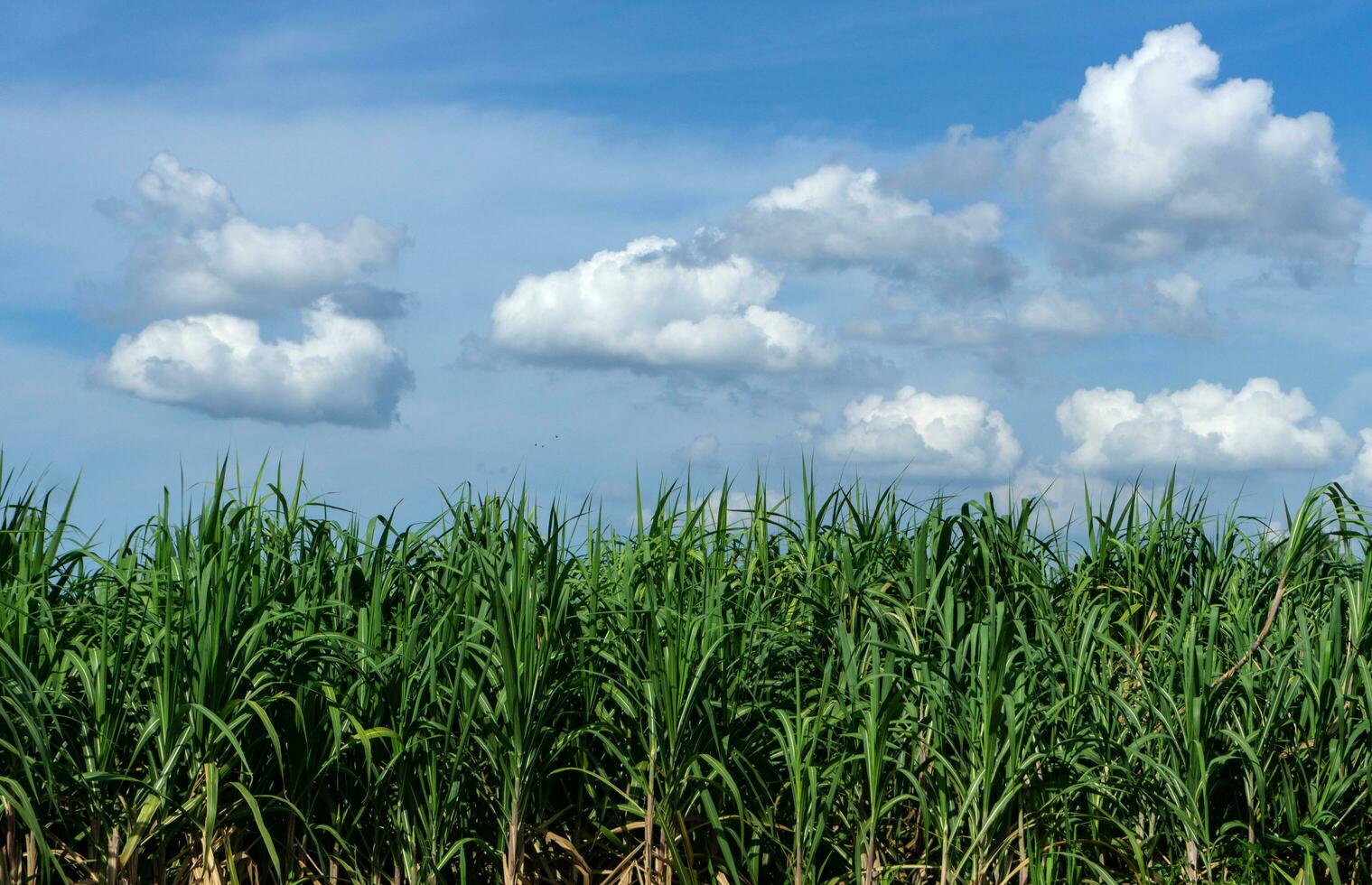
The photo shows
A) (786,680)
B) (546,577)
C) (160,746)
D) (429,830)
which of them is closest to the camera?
(160,746)

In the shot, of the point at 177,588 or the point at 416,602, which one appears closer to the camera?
the point at 177,588

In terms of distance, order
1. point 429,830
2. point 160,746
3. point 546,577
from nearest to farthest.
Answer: point 160,746 → point 429,830 → point 546,577

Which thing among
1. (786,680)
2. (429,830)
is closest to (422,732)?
(429,830)

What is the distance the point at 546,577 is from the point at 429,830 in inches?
37.3

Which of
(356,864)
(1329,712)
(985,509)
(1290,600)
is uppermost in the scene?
(985,509)

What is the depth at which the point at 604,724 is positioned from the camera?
4.65 meters

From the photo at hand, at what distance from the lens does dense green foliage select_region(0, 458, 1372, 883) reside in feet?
14.0

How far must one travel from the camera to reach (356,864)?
4438 mm

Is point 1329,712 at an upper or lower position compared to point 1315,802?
upper

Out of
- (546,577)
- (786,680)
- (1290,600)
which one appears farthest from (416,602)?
(1290,600)

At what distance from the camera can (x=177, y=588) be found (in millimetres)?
4727

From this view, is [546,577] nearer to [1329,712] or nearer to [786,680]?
[786,680]

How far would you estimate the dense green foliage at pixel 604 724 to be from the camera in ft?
14.0

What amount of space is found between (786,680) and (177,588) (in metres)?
2.30
